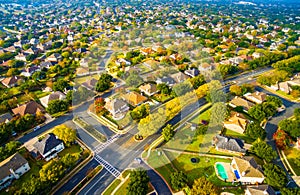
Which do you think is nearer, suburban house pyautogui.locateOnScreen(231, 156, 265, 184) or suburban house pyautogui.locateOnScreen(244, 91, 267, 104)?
suburban house pyautogui.locateOnScreen(231, 156, 265, 184)

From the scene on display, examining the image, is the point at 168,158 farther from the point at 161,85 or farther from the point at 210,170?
the point at 161,85

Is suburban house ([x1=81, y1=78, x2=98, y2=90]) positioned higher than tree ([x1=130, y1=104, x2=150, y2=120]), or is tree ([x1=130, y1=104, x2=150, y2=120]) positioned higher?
tree ([x1=130, y1=104, x2=150, y2=120])

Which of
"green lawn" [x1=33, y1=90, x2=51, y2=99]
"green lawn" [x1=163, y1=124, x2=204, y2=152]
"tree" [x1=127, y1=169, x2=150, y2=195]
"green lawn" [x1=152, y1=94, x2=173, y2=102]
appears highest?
"tree" [x1=127, y1=169, x2=150, y2=195]

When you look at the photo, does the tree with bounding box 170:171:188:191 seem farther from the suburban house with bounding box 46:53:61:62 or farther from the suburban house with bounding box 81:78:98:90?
the suburban house with bounding box 46:53:61:62

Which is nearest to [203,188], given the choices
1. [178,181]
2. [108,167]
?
[178,181]

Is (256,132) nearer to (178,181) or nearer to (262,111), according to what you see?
(262,111)

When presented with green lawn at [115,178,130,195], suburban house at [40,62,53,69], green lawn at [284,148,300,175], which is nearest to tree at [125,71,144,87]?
green lawn at [115,178,130,195]

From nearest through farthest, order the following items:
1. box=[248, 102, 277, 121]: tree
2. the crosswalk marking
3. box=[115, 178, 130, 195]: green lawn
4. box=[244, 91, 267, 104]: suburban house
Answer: box=[115, 178, 130, 195]: green lawn, the crosswalk marking, box=[248, 102, 277, 121]: tree, box=[244, 91, 267, 104]: suburban house

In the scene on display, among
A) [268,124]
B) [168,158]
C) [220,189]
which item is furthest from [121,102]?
[268,124]


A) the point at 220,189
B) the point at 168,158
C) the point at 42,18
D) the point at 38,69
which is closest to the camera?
the point at 220,189
